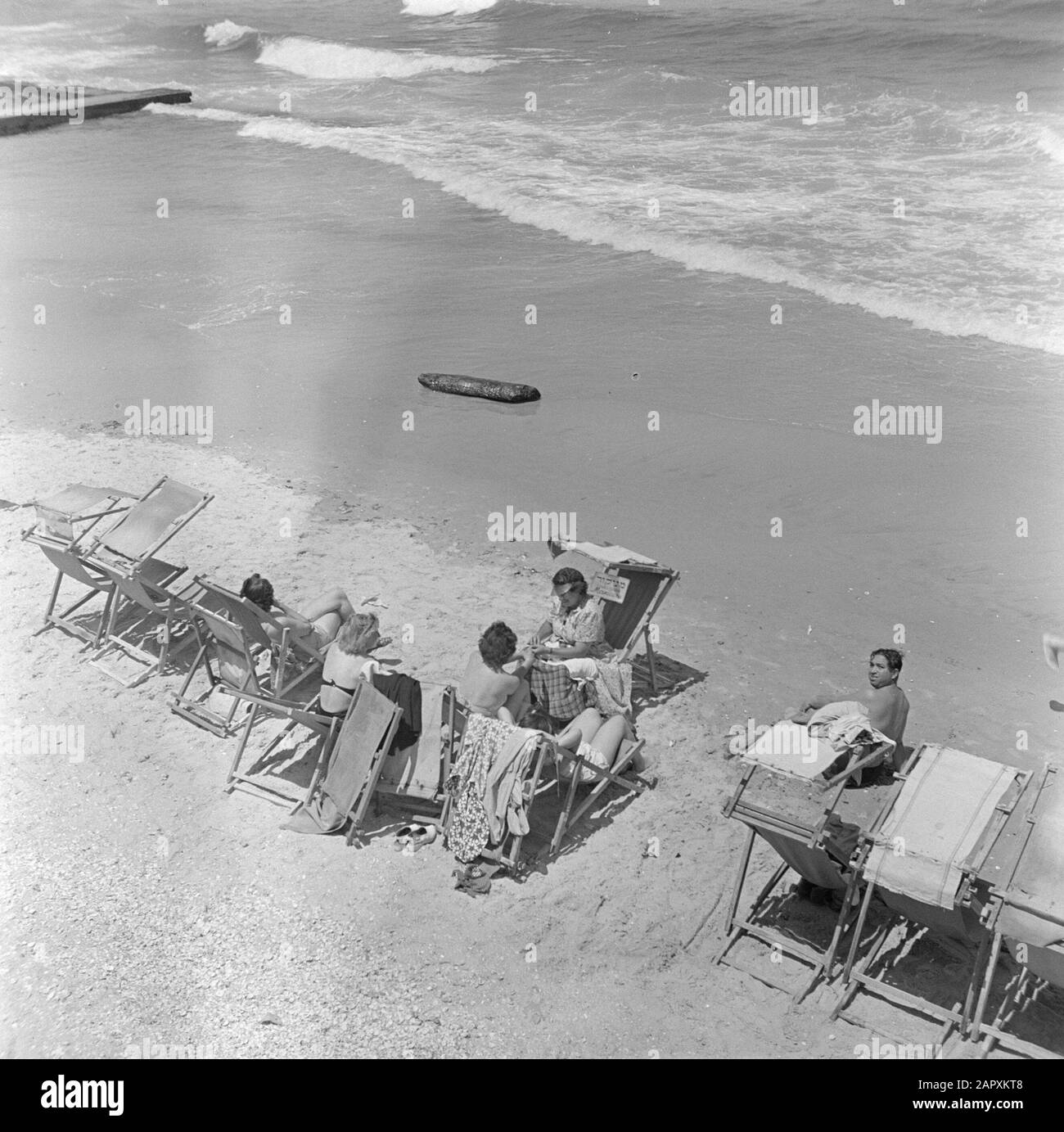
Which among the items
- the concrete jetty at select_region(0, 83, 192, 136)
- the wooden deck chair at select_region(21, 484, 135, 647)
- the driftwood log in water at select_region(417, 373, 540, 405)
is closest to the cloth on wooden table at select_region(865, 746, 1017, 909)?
the wooden deck chair at select_region(21, 484, 135, 647)

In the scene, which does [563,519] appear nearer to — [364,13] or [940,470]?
[940,470]

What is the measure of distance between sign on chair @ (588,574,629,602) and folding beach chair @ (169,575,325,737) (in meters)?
1.81

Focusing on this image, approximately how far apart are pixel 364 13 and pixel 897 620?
39736mm

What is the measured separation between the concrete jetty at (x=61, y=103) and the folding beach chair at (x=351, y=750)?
2399 centimetres

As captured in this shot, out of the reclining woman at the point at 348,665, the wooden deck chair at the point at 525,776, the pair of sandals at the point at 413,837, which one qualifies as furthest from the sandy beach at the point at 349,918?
the reclining woman at the point at 348,665

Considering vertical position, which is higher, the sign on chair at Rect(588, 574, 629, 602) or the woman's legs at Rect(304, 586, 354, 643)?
the sign on chair at Rect(588, 574, 629, 602)

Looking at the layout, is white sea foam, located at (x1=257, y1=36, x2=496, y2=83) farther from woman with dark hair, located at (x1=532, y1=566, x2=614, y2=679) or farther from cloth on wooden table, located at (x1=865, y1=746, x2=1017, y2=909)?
cloth on wooden table, located at (x1=865, y1=746, x2=1017, y2=909)

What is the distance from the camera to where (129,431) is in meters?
11.6

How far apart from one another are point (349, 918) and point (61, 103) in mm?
27163

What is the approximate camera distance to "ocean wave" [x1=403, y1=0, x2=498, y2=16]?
38.2m

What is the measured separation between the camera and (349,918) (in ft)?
19.1

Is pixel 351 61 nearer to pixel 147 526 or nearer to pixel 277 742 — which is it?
pixel 147 526

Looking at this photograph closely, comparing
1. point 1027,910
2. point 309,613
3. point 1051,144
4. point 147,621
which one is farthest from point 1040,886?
point 1051,144
